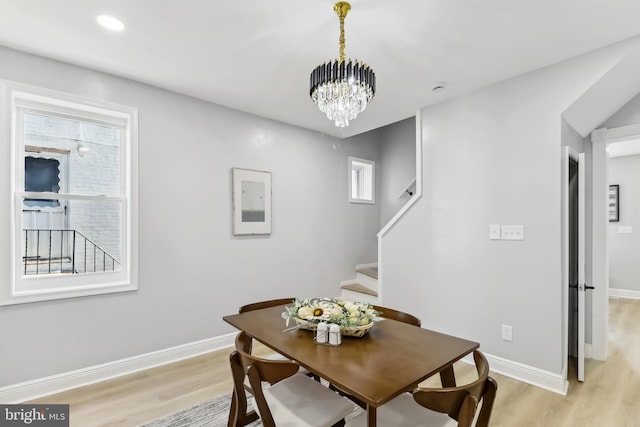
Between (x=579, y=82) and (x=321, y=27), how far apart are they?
1.94m

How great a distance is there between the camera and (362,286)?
453 cm

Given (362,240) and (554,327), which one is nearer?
(554,327)

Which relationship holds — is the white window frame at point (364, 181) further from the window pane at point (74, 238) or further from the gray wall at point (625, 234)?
the gray wall at point (625, 234)

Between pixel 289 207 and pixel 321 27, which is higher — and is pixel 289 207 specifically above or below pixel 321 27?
below

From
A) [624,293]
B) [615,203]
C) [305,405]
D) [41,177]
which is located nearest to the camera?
[305,405]

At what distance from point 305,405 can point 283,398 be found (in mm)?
121

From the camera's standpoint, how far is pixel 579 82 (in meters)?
2.39

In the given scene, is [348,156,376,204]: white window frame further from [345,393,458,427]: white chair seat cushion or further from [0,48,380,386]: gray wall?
[345,393,458,427]: white chair seat cushion

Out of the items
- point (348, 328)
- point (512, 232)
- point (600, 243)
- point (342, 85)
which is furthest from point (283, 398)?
point (600, 243)

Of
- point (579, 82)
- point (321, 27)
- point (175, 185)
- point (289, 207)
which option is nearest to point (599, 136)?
point (579, 82)

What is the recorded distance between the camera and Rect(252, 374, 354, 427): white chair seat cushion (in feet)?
4.66

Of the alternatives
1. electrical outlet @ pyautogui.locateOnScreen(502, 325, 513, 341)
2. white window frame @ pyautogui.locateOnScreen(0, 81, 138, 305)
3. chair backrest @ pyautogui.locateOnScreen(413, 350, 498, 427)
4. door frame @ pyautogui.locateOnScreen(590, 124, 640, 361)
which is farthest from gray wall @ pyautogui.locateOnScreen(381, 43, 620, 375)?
white window frame @ pyautogui.locateOnScreen(0, 81, 138, 305)

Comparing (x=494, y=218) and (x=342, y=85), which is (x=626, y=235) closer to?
(x=494, y=218)

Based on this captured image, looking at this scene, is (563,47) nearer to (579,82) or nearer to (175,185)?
(579,82)
